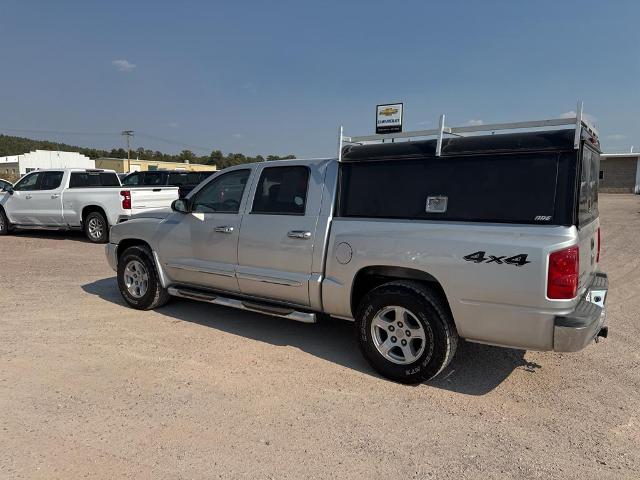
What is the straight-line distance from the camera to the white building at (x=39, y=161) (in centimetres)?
7750

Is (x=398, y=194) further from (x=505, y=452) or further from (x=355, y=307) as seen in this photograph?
(x=505, y=452)

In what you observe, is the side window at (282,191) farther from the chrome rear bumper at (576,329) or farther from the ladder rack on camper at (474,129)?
the chrome rear bumper at (576,329)

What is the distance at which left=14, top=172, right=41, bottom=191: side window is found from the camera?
13.1 meters

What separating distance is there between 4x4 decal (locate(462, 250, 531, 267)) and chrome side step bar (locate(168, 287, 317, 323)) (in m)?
1.68

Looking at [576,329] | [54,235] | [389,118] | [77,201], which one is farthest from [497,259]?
[54,235]

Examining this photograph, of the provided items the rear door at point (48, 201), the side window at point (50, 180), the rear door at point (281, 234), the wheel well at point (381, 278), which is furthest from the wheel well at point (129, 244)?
the side window at point (50, 180)

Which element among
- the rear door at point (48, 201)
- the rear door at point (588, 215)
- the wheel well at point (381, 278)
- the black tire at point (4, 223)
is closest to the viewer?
the rear door at point (588, 215)

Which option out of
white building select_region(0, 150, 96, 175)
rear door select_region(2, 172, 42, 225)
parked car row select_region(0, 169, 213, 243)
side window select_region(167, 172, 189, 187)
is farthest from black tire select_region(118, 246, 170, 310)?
white building select_region(0, 150, 96, 175)

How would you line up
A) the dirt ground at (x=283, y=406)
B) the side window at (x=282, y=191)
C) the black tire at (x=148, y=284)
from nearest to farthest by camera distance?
the dirt ground at (x=283, y=406)
the side window at (x=282, y=191)
the black tire at (x=148, y=284)

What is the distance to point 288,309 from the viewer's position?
4758mm

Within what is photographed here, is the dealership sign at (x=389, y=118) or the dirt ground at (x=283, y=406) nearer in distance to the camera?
the dirt ground at (x=283, y=406)

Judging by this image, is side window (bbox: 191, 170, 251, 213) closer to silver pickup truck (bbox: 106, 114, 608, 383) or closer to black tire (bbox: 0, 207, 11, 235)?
silver pickup truck (bbox: 106, 114, 608, 383)

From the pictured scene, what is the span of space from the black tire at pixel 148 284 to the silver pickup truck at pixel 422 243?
874 mm

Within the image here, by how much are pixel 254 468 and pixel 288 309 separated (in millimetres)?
1988
